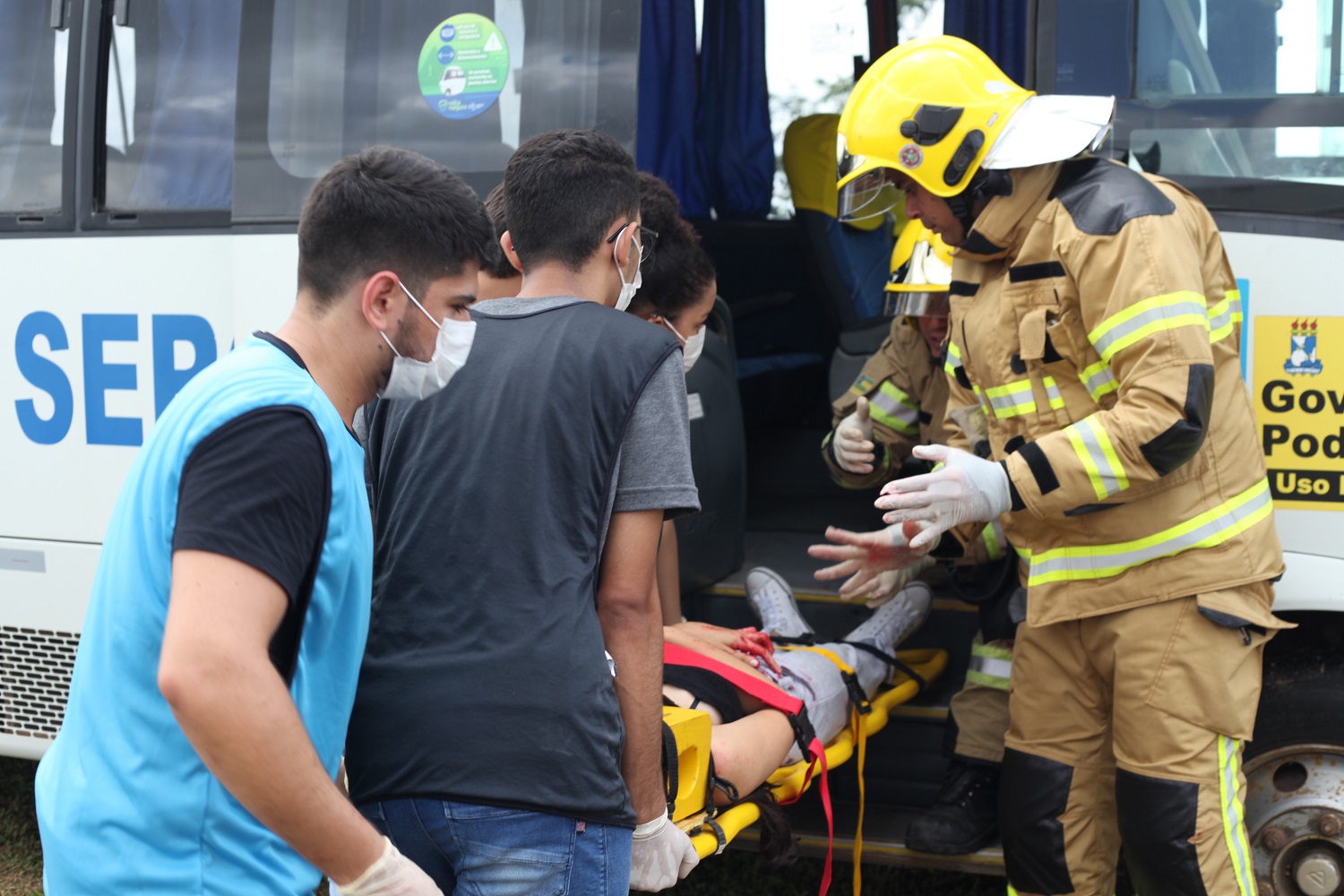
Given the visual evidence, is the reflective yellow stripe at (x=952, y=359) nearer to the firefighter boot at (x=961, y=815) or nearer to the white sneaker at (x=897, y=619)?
the white sneaker at (x=897, y=619)

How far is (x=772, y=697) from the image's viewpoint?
290 centimetres

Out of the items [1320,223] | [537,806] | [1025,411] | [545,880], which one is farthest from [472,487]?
[1320,223]

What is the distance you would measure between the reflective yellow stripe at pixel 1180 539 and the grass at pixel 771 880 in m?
1.38

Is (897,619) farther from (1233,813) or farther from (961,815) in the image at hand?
(1233,813)

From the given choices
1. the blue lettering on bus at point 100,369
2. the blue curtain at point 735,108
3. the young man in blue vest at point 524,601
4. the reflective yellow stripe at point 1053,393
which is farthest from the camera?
the blue curtain at point 735,108

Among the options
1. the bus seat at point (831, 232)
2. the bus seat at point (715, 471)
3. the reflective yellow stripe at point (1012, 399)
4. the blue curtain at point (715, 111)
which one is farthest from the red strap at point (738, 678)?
the bus seat at point (831, 232)

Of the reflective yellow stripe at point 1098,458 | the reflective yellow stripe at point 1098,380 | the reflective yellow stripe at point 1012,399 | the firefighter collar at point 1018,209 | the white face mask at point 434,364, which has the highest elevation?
the firefighter collar at point 1018,209

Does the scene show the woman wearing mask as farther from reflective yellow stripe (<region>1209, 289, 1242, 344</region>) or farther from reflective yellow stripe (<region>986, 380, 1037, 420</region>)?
reflective yellow stripe (<region>1209, 289, 1242, 344</region>)

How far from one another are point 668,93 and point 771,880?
272 centimetres

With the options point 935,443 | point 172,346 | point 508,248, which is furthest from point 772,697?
point 172,346

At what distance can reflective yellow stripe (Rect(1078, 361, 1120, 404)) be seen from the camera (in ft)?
8.25

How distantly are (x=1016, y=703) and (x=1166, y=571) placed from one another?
49 cm

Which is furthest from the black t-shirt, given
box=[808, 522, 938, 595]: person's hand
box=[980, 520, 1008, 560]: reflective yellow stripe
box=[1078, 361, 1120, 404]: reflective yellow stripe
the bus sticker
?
box=[980, 520, 1008, 560]: reflective yellow stripe

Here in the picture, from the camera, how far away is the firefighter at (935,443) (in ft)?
10.3
